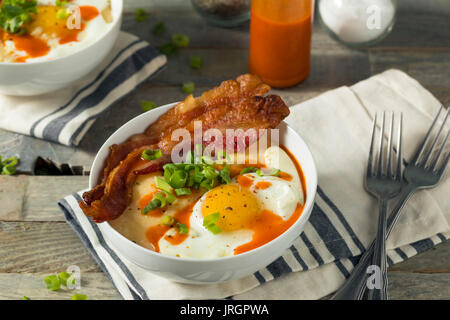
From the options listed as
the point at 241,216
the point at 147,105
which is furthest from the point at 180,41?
the point at 241,216

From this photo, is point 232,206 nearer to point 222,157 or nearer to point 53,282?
point 222,157

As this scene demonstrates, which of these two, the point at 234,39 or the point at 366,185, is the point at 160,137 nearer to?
the point at 366,185

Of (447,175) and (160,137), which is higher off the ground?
(160,137)

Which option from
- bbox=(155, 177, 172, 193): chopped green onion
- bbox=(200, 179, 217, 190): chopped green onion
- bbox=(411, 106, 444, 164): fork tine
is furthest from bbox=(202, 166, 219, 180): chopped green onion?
bbox=(411, 106, 444, 164): fork tine

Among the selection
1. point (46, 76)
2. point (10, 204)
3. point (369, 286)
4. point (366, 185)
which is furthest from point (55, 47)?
point (369, 286)

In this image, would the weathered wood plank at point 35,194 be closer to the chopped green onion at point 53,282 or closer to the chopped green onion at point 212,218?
the chopped green onion at point 53,282

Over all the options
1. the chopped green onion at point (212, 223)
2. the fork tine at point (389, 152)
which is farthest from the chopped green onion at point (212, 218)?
the fork tine at point (389, 152)
